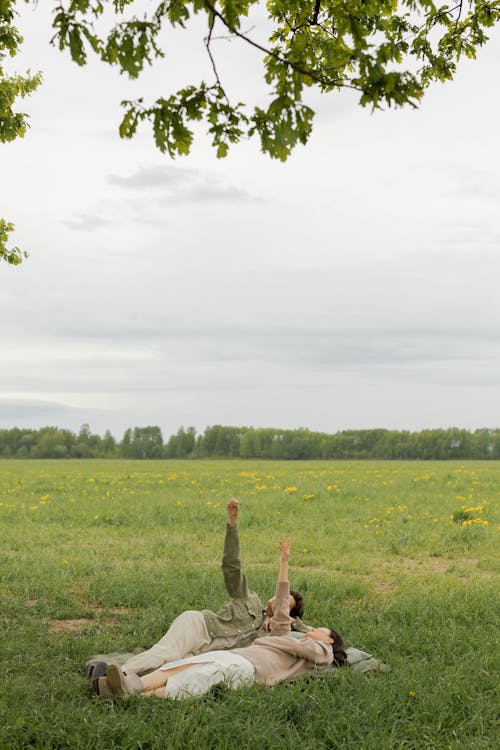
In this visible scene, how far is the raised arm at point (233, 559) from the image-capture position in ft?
23.8

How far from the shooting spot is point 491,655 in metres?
7.30

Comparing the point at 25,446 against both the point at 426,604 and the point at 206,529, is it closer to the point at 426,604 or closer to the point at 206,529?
the point at 206,529

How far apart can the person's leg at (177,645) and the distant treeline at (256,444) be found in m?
66.2

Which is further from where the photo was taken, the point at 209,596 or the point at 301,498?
the point at 301,498

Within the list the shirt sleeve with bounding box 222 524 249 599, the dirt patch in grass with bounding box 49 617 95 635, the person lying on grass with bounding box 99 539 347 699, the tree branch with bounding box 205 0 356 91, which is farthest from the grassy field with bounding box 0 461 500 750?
the tree branch with bounding box 205 0 356 91

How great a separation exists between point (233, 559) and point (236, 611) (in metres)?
0.51

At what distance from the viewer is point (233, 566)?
7.35 meters

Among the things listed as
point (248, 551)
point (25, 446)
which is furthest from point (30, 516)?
point (25, 446)

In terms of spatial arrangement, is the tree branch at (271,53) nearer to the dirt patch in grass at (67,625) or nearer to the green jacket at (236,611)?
the green jacket at (236,611)

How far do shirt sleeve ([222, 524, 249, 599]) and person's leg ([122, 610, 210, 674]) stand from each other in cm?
55

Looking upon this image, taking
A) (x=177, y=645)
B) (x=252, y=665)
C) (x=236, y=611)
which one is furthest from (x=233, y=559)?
(x=252, y=665)

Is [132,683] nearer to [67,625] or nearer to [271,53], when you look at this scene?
[67,625]

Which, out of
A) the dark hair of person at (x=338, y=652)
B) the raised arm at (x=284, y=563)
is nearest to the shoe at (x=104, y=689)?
the raised arm at (x=284, y=563)

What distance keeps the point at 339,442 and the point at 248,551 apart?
207 feet
